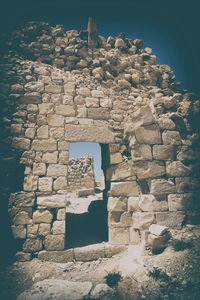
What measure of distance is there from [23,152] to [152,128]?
9.72 feet

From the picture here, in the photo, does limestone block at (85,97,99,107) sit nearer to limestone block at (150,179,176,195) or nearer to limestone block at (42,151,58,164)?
limestone block at (42,151,58,164)

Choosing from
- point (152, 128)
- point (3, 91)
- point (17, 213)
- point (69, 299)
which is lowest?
point (69, 299)

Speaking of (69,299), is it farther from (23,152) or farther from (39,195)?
(23,152)

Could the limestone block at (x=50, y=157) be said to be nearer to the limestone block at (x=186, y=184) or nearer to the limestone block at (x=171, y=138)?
the limestone block at (x=171, y=138)

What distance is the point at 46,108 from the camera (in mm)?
4188

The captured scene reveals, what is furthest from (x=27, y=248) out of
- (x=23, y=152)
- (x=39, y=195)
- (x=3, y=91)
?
(x=3, y=91)

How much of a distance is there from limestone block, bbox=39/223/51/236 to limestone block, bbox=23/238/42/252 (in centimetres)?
17

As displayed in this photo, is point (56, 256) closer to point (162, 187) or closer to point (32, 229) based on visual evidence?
point (32, 229)

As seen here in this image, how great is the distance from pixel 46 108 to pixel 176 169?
11.0 ft

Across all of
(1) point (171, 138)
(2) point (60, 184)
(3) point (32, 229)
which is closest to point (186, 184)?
(1) point (171, 138)

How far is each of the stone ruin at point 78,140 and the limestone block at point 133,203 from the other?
0.02 m

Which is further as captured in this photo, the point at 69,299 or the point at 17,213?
the point at 17,213

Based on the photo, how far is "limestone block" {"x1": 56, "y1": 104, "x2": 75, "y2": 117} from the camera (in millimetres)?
4246

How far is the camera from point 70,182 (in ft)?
38.4
